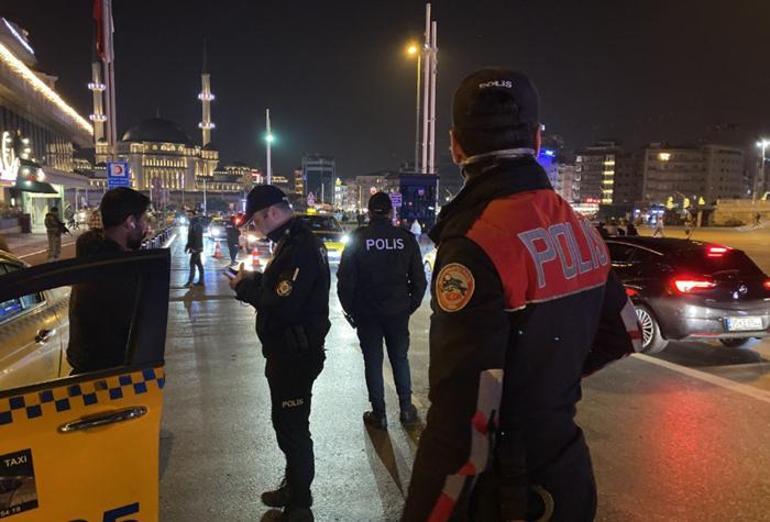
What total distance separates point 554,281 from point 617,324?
1.63 feet

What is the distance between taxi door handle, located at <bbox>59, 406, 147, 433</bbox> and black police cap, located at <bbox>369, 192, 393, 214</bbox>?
3061 mm

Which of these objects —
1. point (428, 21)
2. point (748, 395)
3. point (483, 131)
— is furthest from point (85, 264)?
point (428, 21)

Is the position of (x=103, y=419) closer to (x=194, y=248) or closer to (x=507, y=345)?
(x=507, y=345)

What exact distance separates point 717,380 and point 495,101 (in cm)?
612

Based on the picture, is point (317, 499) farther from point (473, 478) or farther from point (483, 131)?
point (483, 131)

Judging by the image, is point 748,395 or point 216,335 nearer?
point 748,395

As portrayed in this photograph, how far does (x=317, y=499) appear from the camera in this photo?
3.84 meters

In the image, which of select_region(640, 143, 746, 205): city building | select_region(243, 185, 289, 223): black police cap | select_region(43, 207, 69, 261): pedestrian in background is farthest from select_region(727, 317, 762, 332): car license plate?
select_region(640, 143, 746, 205): city building

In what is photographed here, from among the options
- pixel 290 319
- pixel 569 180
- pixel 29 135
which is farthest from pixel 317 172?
pixel 290 319

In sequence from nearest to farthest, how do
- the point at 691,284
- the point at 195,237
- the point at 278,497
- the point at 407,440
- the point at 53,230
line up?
the point at 278,497, the point at 407,440, the point at 691,284, the point at 195,237, the point at 53,230

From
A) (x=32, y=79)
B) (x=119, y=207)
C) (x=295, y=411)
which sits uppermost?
(x=32, y=79)

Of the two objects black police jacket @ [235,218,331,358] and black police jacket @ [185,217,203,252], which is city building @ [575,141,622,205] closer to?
black police jacket @ [185,217,203,252]

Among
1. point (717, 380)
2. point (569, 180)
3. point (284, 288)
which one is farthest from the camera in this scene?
point (569, 180)

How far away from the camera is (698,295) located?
740 cm
